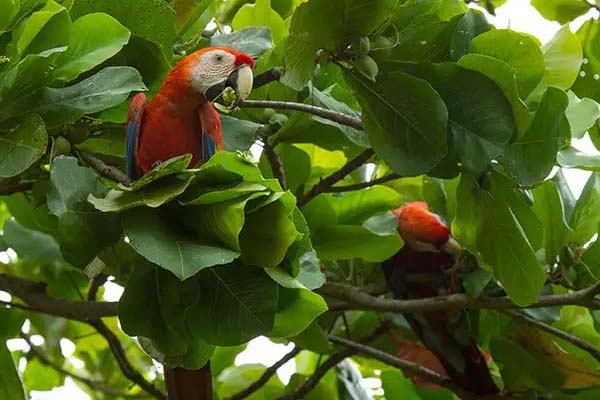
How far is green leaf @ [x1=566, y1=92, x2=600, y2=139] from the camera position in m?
0.82

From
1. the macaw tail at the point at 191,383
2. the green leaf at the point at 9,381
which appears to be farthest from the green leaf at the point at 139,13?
the green leaf at the point at 9,381

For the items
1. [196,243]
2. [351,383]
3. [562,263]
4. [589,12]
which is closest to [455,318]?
[351,383]

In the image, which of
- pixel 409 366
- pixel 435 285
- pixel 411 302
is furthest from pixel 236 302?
pixel 435 285

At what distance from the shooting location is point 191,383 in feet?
2.62

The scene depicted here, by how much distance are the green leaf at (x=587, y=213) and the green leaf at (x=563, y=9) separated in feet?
0.64

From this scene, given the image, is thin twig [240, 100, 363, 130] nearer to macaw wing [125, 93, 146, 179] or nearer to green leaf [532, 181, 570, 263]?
macaw wing [125, 93, 146, 179]

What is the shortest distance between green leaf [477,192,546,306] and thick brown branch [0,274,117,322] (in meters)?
0.43

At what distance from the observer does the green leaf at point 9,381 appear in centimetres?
102

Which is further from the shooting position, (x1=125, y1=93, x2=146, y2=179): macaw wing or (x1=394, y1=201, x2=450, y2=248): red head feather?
(x1=394, y1=201, x2=450, y2=248): red head feather

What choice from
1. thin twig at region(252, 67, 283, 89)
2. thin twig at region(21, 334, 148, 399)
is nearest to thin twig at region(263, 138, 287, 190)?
thin twig at region(252, 67, 283, 89)

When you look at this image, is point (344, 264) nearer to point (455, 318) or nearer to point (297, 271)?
point (455, 318)

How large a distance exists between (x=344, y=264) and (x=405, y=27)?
19.2 inches

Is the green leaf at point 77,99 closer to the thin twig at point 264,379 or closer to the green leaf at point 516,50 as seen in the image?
the green leaf at point 516,50

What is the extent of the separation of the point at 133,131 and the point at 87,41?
0.14 meters
